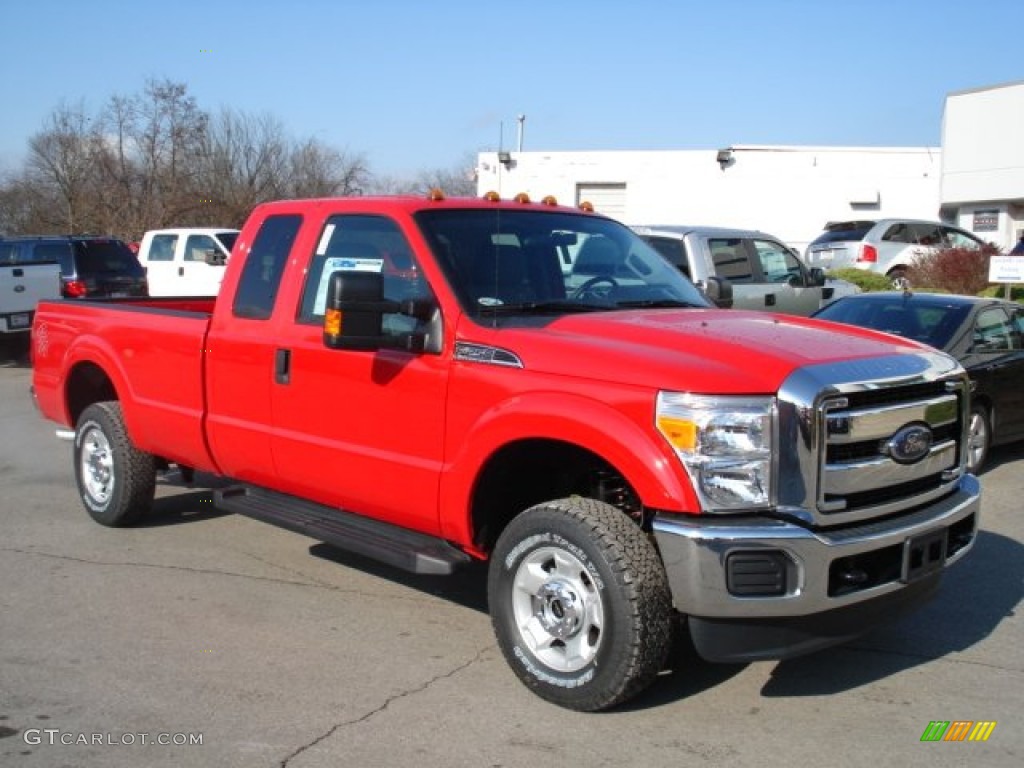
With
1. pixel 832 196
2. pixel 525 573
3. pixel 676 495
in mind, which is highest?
pixel 832 196

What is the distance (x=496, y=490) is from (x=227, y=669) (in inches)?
55.7

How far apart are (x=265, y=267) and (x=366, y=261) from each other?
2.51 ft

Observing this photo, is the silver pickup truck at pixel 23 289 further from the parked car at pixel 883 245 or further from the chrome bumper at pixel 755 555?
the chrome bumper at pixel 755 555

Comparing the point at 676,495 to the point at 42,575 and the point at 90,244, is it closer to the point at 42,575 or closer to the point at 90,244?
the point at 42,575

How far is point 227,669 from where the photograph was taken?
4.66 meters

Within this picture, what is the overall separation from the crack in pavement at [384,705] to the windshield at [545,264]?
1568mm

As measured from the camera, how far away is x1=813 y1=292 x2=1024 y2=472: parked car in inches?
343

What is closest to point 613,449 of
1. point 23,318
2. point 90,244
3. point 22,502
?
point 22,502

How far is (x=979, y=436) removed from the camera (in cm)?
869

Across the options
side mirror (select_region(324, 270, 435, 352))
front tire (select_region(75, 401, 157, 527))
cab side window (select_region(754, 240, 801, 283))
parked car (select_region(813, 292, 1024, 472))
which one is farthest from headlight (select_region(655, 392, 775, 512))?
cab side window (select_region(754, 240, 801, 283))

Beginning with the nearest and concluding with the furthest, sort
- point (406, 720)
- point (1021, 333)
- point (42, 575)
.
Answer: point (406, 720) < point (42, 575) < point (1021, 333)

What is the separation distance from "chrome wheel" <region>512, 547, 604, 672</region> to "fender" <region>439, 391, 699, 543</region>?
16.7 inches

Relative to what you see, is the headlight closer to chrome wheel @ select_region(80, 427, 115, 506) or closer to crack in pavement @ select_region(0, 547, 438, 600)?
crack in pavement @ select_region(0, 547, 438, 600)

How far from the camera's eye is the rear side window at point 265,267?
564cm
